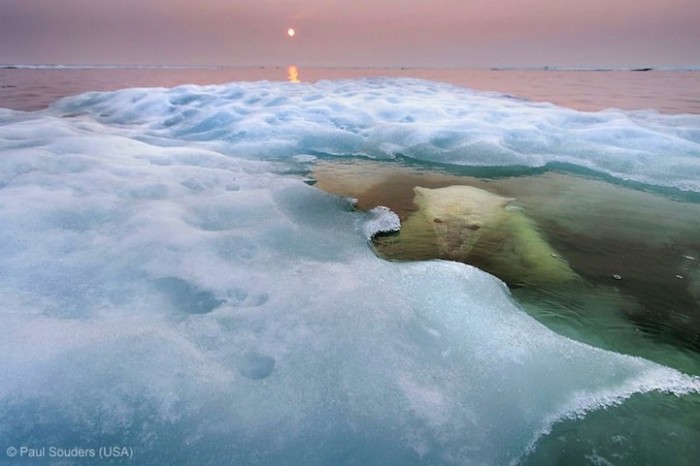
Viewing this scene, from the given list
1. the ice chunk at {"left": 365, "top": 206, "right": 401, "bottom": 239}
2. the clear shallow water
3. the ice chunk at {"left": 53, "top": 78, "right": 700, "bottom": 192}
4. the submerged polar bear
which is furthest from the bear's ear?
the ice chunk at {"left": 53, "top": 78, "right": 700, "bottom": 192}

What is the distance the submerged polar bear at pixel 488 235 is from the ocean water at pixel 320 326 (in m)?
0.10

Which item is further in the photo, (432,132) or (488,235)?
(432,132)

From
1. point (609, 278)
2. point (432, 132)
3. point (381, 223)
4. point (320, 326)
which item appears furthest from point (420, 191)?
point (320, 326)

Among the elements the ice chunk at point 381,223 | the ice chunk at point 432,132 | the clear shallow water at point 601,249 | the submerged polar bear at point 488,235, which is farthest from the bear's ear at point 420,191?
the ice chunk at point 432,132

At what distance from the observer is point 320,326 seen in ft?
9.34

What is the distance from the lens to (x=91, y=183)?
203 inches

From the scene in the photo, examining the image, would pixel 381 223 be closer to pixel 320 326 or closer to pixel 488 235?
pixel 488 235

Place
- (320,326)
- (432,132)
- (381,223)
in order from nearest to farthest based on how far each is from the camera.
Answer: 1. (320,326)
2. (381,223)
3. (432,132)

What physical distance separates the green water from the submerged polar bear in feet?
0.33

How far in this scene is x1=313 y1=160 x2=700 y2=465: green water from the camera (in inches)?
86.4

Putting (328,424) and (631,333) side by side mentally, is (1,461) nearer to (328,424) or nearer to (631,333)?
(328,424)

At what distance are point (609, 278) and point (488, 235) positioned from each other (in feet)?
4.39

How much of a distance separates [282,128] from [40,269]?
24.7 ft

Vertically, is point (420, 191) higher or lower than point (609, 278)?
higher
